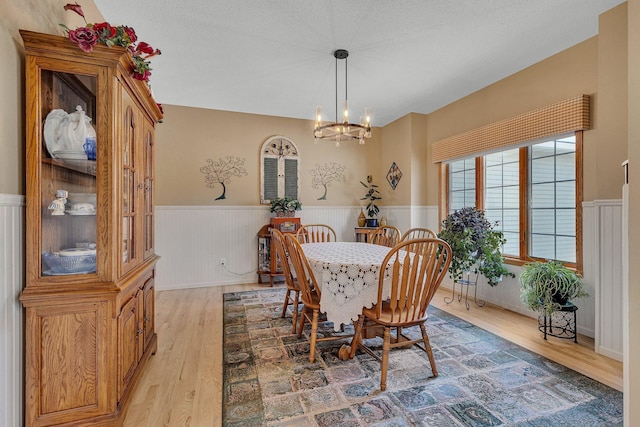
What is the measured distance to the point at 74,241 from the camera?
1.48 metres

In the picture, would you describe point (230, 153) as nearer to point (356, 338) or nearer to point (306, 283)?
point (306, 283)

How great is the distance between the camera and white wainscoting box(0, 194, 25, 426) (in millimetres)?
1237

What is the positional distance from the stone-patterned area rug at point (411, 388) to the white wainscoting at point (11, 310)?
93 centimetres

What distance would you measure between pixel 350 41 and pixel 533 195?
253cm

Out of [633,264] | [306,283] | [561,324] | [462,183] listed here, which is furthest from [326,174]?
[633,264]

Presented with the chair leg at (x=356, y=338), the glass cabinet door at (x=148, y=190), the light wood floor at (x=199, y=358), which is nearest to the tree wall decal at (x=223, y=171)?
the light wood floor at (x=199, y=358)

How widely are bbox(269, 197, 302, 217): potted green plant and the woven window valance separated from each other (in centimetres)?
226

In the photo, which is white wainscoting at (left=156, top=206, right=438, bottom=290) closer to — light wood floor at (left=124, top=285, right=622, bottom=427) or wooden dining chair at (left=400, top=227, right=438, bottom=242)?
light wood floor at (left=124, top=285, right=622, bottom=427)

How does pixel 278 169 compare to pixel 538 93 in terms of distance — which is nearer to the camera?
pixel 538 93

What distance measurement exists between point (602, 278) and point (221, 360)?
303cm

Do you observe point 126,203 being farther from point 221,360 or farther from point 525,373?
point 525,373

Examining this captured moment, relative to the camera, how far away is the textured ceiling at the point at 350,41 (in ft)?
7.22

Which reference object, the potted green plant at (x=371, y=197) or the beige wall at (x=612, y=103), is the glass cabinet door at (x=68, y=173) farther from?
the potted green plant at (x=371, y=197)

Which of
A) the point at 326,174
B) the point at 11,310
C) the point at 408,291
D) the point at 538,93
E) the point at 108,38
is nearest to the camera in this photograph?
the point at 11,310
